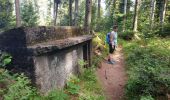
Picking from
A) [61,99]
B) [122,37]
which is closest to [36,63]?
[61,99]

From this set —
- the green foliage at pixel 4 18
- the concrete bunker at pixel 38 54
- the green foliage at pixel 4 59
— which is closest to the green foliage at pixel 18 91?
the concrete bunker at pixel 38 54

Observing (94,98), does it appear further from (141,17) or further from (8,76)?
(141,17)

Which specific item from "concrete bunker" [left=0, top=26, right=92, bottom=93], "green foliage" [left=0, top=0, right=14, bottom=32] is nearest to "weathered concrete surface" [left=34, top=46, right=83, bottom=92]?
"concrete bunker" [left=0, top=26, right=92, bottom=93]

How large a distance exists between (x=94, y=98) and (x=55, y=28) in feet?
8.68

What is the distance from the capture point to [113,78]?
989cm

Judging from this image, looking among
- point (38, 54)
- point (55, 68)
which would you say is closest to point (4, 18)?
point (55, 68)

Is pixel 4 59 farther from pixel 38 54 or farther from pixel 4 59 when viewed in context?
pixel 38 54

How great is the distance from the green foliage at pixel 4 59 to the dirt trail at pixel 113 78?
12.6ft

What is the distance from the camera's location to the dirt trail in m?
7.97

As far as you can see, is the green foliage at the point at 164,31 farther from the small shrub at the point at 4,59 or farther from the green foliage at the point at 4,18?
the green foliage at the point at 4,18

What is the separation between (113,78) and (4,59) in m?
5.86

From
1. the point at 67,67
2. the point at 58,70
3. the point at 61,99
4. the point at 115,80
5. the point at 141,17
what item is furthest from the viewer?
the point at 141,17

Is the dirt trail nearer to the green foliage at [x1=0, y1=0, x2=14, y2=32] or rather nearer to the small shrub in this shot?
the small shrub

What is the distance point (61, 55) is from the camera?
698 cm
